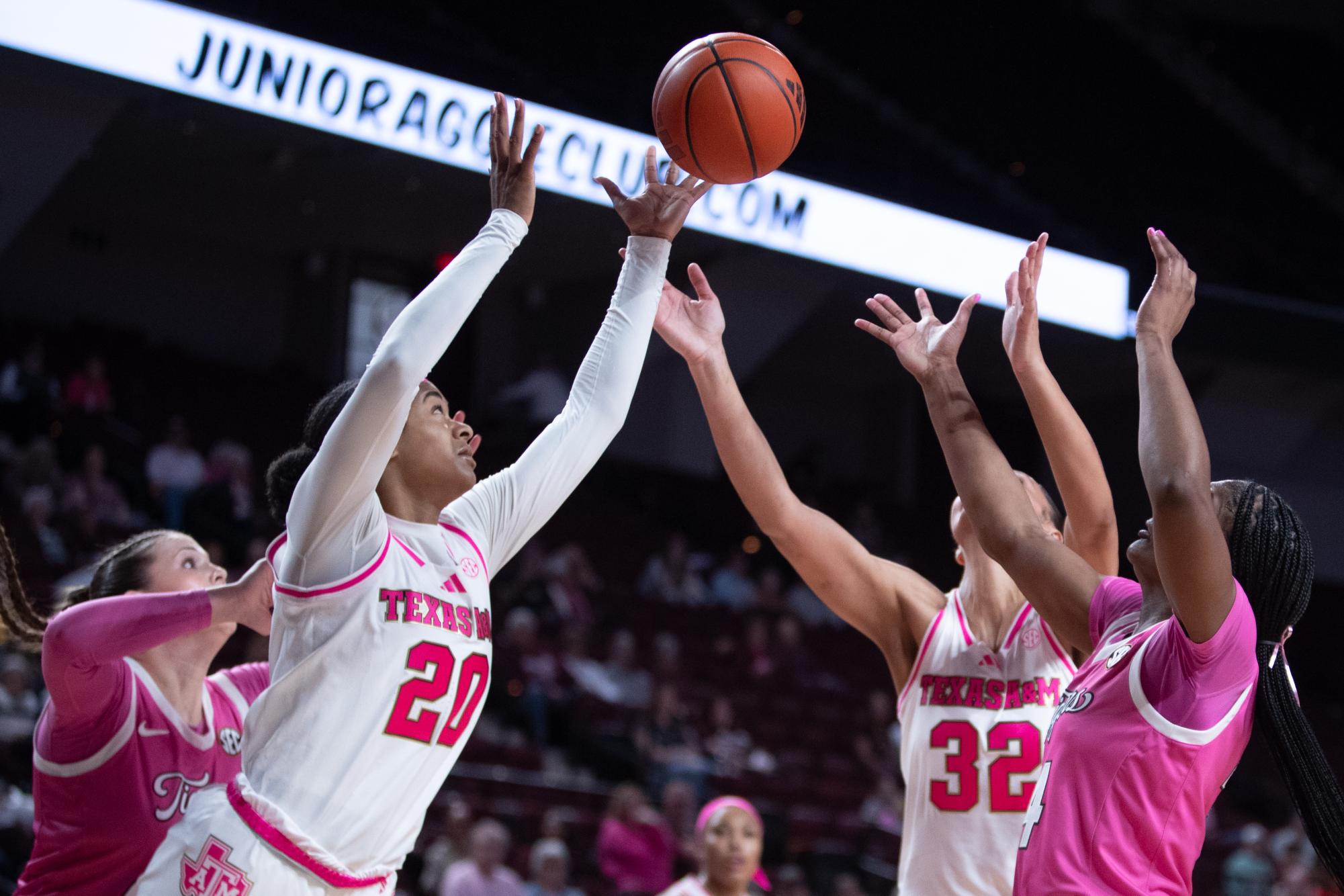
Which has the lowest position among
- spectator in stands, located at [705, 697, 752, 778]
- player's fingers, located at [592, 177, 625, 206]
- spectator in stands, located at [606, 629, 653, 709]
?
player's fingers, located at [592, 177, 625, 206]

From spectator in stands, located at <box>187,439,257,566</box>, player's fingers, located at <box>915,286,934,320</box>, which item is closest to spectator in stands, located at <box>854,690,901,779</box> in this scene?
spectator in stands, located at <box>187,439,257,566</box>

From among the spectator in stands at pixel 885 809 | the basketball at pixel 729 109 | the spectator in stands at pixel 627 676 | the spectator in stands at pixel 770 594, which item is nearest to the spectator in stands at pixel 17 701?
the spectator in stands at pixel 627 676

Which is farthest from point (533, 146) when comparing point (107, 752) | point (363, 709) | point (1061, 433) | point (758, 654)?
point (758, 654)

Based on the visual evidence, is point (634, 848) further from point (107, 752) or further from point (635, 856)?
point (107, 752)

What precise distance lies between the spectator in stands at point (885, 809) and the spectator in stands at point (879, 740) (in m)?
0.49

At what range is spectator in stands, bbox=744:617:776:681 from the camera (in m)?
11.7

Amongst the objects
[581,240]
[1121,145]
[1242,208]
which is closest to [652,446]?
[581,240]

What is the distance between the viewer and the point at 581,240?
14.9 metres

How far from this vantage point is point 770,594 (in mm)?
13109

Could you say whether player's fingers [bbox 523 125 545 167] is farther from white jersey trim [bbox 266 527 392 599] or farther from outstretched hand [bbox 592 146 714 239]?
white jersey trim [bbox 266 527 392 599]

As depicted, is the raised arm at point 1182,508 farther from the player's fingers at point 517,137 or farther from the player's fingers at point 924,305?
the player's fingers at point 517,137

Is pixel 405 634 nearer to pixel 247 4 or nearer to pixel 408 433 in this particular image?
pixel 408 433

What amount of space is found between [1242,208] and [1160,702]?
56.5ft

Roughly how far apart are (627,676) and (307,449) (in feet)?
25.7
